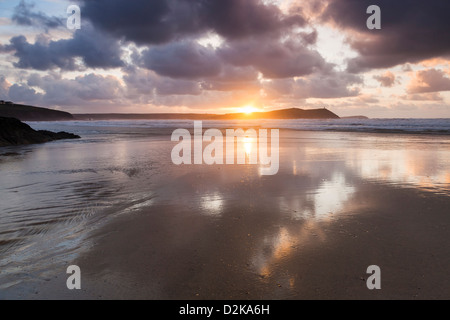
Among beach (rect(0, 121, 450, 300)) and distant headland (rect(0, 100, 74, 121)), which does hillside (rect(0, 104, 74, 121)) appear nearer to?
distant headland (rect(0, 100, 74, 121))

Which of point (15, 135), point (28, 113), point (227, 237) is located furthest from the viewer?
point (28, 113)

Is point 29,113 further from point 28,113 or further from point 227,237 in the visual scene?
point 227,237

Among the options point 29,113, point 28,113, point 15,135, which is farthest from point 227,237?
point 29,113

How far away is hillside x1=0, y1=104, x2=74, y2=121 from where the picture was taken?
402 feet

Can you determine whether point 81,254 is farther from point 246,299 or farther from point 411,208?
point 411,208

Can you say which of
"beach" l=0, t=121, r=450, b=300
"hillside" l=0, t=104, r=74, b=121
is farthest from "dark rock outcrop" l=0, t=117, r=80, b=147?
"hillside" l=0, t=104, r=74, b=121

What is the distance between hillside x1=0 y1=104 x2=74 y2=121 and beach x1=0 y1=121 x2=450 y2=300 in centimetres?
13455

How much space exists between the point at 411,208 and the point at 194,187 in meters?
4.86

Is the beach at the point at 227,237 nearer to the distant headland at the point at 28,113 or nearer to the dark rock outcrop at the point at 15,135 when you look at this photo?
the dark rock outcrop at the point at 15,135

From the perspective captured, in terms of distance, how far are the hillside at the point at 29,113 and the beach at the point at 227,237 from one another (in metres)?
135

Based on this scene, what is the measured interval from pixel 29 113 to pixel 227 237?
523 feet

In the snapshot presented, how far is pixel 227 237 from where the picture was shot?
445 cm

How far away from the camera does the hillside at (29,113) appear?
402ft

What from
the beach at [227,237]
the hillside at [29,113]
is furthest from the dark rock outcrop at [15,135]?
the hillside at [29,113]
